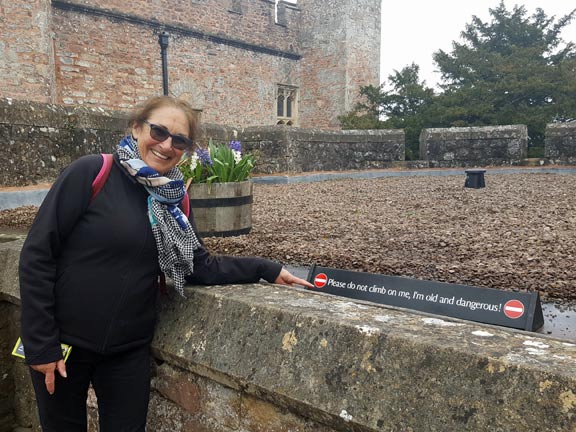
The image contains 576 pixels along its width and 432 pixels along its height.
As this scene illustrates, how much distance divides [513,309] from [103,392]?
1.63 m

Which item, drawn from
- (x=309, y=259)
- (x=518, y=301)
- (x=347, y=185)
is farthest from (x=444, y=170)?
(x=518, y=301)

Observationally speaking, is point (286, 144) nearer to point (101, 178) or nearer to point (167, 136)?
point (167, 136)

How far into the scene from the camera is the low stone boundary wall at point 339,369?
122 centimetres

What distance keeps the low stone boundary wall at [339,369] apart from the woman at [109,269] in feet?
0.56

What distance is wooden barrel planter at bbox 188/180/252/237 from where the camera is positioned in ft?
12.3

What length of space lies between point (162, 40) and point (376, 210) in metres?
13.3

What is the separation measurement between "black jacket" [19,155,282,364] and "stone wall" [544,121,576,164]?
11.8 m

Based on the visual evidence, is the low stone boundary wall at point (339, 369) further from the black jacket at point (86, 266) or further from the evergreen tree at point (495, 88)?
the evergreen tree at point (495, 88)

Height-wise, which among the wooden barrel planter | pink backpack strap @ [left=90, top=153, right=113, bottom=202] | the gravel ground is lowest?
the gravel ground

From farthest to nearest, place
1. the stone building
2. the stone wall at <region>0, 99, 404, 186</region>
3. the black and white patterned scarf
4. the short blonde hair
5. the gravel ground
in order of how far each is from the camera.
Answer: the stone building, the stone wall at <region>0, 99, 404, 186</region>, the gravel ground, the short blonde hair, the black and white patterned scarf

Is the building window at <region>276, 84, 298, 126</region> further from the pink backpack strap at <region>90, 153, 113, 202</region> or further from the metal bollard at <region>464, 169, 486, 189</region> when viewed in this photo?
the pink backpack strap at <region>90, 153, 113, 202</region>

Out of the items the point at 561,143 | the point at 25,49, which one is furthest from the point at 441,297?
the point at 25,49

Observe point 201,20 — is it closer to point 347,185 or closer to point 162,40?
point 162,40

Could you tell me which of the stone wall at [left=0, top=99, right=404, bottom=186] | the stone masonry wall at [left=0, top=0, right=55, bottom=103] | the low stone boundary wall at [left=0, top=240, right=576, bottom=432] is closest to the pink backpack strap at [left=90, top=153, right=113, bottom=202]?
the low stone boundary wall at [left=0, top=240, right=576, bottom=432]
